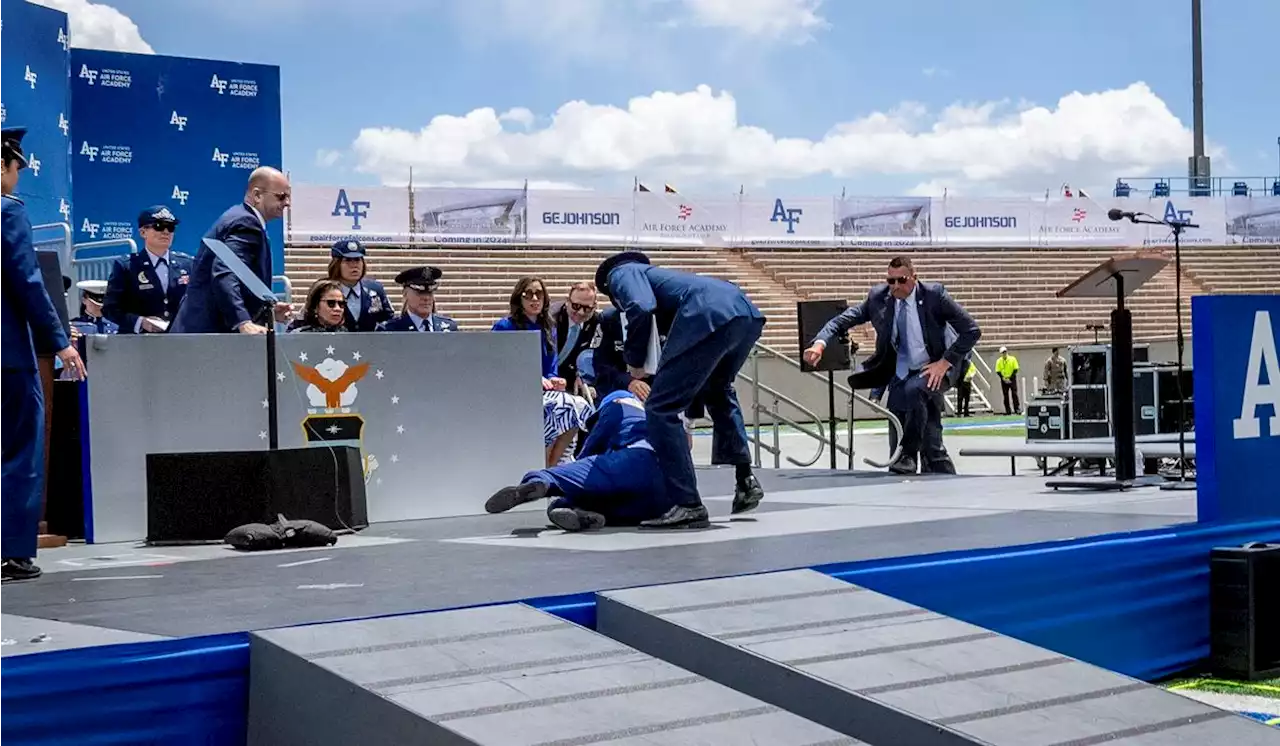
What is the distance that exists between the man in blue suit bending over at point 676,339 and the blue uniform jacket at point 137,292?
3.27m

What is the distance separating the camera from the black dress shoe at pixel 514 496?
6.05 metres

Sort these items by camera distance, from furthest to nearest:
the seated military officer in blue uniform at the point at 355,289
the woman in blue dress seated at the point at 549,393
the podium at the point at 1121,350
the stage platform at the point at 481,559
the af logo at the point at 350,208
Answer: the af logo at the point at 350,208 → the woman in blue dress seated at the point at 549,393 → the seated military officer in blue uniform at the point at 355,289 → the podium at the point at 1121,350 → the stage platform at the point at 481,559

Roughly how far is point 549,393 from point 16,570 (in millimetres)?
3970

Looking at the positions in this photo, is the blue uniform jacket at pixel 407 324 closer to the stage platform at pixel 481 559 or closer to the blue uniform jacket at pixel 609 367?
the blue uniform jacket at pixel 609 367

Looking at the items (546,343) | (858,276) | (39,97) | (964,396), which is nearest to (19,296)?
(546,343)

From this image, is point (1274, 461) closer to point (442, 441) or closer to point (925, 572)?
point (925, 572)

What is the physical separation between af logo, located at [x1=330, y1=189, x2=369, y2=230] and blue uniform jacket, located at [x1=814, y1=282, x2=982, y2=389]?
790 inches

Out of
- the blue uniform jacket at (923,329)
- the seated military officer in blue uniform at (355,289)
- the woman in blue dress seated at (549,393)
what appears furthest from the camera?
the blue uniform jacket at (923,329)

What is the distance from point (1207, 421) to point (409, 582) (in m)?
2.76

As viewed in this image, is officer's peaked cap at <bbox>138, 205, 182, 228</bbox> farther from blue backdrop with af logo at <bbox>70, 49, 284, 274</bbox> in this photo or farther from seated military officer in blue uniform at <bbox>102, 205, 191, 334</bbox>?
blue backdrop with af logo at <bbox>70, 49, 284, 274</bbox>

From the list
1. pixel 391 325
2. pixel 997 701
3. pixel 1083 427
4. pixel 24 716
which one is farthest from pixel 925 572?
pixel 1083 427

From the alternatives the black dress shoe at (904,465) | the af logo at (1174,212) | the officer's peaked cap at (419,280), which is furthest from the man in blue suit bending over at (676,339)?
the af logo at (1174,212)

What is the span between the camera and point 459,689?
295 centimetres

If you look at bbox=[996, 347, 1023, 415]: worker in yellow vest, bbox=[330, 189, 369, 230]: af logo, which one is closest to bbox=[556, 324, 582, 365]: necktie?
bbox=[330, 189, 369, 230]: af logo
